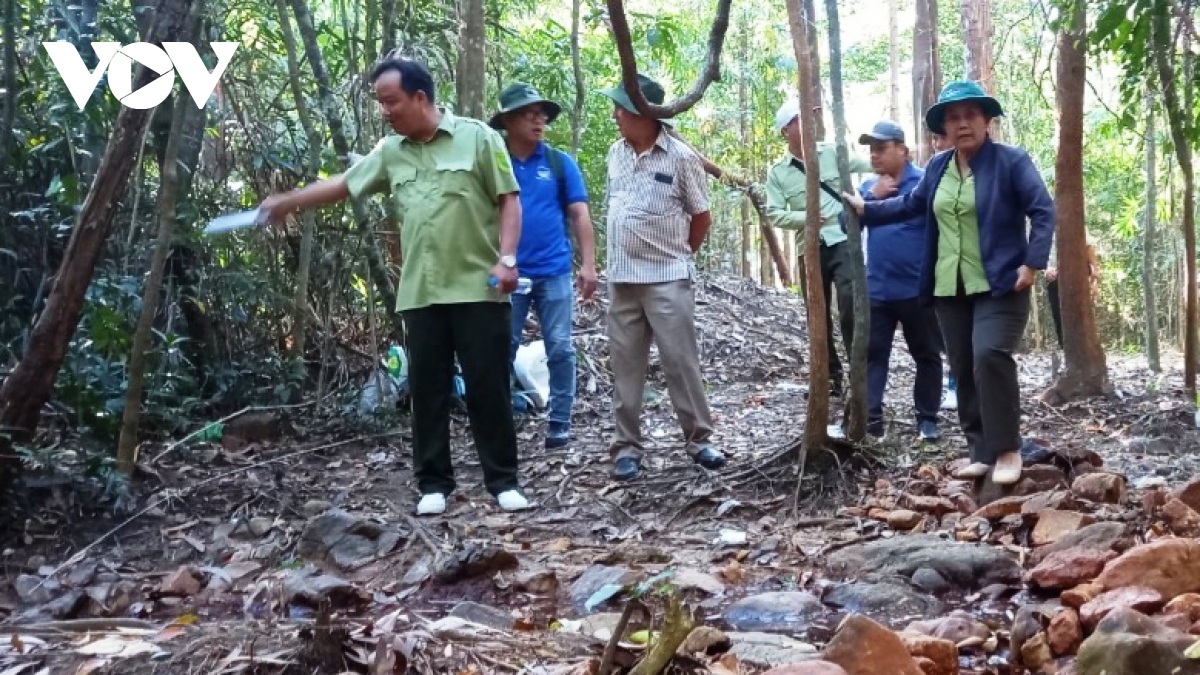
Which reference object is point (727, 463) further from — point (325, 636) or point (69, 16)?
point (69, 16)

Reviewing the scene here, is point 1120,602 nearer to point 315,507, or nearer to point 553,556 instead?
point 553,556

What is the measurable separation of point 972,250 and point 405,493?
2.37 m

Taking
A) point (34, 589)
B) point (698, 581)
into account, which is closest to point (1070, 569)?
point (698, 581)

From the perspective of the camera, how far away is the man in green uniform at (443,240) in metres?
4.07

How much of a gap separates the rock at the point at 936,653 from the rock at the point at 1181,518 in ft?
4.20

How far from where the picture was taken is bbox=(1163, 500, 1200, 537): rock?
11.0 ft

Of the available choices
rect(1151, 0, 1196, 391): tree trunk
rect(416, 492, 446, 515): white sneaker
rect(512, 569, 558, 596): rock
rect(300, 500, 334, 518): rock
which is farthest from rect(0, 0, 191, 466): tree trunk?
rect(1151, 0, 1196, 391): tree trunk

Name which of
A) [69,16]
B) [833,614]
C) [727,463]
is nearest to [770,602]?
[833,614]

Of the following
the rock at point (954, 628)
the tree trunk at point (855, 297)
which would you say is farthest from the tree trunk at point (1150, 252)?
the rock at point (954, 628)

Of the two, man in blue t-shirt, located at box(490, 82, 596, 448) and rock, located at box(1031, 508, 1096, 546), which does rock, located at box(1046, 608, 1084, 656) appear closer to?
rock, located at box(1031, 508, 1096, 546)

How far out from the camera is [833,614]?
306 cm

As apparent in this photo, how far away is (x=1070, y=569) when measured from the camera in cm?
308

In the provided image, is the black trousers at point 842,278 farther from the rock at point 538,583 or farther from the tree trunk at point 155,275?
the tree trunk at point 155,275

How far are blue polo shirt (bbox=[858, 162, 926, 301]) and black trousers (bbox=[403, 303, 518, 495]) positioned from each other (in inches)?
78.8
